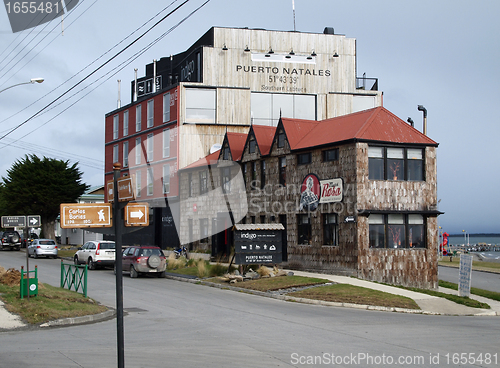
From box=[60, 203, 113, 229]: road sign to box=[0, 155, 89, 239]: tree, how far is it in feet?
173

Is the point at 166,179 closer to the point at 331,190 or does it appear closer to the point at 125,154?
the point at 125,154

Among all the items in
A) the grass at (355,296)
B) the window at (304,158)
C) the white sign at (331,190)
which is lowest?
the grass at (355,296)

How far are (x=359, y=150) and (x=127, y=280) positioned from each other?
506 inches

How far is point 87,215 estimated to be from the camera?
7719 mm

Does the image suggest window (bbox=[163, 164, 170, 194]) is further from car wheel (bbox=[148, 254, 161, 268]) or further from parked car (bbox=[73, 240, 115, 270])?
car wheel (bbox=[148, 254, 161, 268])

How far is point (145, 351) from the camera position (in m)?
11.2

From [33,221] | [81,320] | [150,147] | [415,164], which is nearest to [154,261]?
[33,221]

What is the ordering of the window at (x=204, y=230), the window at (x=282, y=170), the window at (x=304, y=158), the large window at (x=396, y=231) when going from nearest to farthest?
the large window at (x=396, y=231), the window at (x=304, y=158), the window at (x=282, y=170), the window at (x=204, y=230)

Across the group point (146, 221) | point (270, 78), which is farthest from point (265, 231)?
point (270, 78)

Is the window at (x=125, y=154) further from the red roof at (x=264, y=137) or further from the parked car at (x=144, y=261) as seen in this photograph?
the parked car at (x=144, y=261)

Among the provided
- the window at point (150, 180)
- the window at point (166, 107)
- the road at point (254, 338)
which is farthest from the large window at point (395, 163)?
the window at point (150, 180)

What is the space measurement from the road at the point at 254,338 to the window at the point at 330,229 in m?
8.79

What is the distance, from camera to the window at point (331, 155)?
28.0 meters

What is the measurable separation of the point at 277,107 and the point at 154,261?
22881mm
